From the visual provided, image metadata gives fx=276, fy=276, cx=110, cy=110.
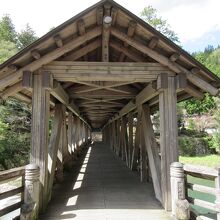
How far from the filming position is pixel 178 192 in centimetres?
497

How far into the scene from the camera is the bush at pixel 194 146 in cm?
2423

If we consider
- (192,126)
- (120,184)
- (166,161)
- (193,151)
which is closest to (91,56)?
(166,161)

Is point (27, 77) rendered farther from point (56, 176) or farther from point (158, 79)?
point (56, 176)

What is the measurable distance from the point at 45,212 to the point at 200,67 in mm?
4063

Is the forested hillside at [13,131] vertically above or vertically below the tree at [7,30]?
below

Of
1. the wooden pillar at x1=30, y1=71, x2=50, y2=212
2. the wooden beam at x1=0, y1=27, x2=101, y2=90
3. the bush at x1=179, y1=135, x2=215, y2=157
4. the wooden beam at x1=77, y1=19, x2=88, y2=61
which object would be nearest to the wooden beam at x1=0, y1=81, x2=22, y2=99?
the wooden beam at x1=0, y1=27, x2=101, y2=90

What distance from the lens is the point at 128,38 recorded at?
5.46 meters

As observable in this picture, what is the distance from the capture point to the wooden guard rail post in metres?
4.82

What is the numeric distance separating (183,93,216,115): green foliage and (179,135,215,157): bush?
22.0ft

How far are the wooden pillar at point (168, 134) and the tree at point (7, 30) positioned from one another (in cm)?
3523

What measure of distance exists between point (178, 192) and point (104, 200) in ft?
5.49

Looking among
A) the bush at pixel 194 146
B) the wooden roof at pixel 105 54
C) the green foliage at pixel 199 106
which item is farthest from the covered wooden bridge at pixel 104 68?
the green foliage at pixel 199 106

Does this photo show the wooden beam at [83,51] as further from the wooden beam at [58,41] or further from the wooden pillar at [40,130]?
the wooden pillar at [40,130]

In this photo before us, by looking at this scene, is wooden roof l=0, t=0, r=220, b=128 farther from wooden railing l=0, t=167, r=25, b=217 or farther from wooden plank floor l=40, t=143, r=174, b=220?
wooden plank floor l=40, t=143, r=174, b=220
